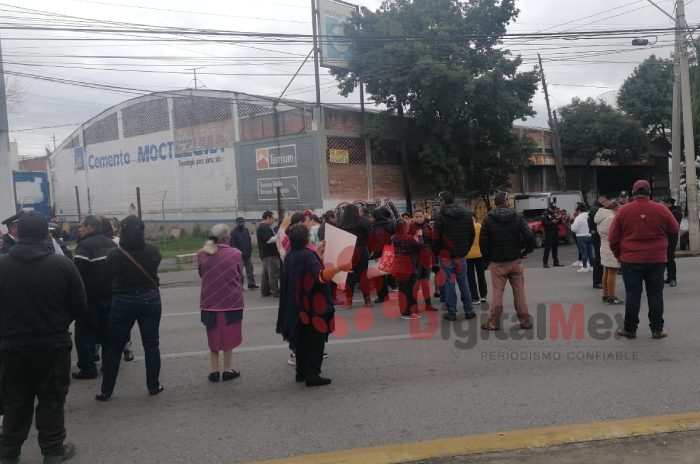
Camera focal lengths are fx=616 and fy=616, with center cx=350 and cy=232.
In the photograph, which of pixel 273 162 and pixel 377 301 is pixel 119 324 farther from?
pixel 273 162

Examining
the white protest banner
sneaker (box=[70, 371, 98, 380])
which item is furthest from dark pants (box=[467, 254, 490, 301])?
sneaker (box=[70, 371, 98, 380])

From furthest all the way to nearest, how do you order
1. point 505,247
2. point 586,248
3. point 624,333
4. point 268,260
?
point 586,248 < point 268,260 < point 505,247 < point 624,333

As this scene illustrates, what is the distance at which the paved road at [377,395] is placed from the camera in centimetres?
452

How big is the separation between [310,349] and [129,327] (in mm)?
1674

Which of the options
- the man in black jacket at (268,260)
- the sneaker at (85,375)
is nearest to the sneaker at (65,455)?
the sneaker at (85,375)

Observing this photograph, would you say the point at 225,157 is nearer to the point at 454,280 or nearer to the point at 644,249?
the point at 454,280

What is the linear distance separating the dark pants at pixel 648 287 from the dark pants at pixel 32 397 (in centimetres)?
563

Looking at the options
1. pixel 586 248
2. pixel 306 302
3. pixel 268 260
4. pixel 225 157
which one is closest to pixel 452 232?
pixel 306 302

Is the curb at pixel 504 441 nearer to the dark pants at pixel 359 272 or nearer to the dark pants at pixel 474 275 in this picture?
the dark pants at pixel 474 275

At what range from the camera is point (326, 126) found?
944 inches

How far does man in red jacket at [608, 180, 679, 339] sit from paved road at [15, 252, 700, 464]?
382 mm

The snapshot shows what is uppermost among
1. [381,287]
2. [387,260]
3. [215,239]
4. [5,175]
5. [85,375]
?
[5,175]

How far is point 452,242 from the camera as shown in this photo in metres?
8.32

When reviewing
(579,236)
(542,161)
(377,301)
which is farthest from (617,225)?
(542,161)
